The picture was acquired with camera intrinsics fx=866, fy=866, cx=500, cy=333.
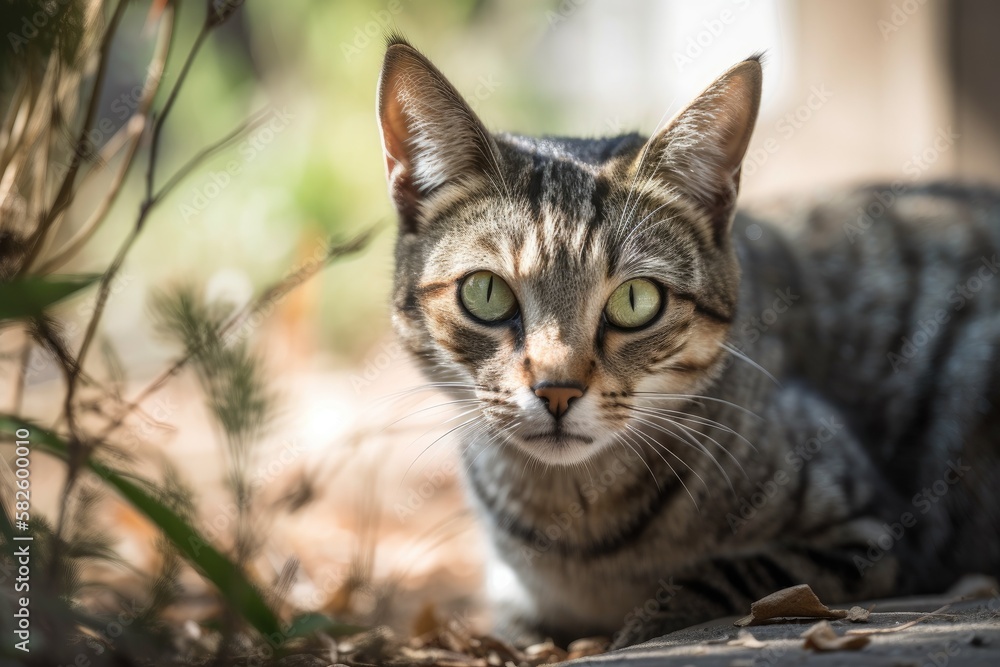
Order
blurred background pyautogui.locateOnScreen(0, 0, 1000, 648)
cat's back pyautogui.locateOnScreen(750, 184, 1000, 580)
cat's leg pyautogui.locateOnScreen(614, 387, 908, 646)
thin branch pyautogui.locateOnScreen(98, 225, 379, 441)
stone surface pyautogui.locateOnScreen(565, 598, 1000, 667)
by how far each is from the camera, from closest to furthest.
A: stone surface pyautogui.locateOnScreen(565, 598, 1000, 667), thin branch pyautogui.locateOnScreen(98, 225, 379, 441), cat's leg pyautogui.locateOnScreen(614, 387, 908, 646), cat's back pyautogui.locateOnScreen(750, 184, 1000, 580), blurred background pyautogui.locateOnScreen(0, 0, 1000, 648)

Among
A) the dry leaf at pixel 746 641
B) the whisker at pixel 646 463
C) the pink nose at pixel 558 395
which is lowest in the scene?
the dry leaf at pixel 746 641

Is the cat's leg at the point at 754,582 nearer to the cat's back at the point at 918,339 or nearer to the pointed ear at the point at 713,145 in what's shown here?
the cat's back at the point at 918,339

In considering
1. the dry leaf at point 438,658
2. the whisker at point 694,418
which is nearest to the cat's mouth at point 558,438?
the whisker at point 694,418

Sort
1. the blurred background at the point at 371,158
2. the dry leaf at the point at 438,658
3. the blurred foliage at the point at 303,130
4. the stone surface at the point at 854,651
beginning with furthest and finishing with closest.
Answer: the blurred foliage at the point at 303,130 → the blurred background at the point at 371,158 → the dry leaf at the point at 438,658 → the stone surface at the point at 854,651

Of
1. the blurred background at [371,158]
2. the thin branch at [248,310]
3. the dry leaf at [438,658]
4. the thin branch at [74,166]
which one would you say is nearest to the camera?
the thin branch at [248,310]

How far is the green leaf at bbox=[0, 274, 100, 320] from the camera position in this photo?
1.62 metres

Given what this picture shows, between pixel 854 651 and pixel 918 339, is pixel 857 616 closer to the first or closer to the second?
pixel 854 651

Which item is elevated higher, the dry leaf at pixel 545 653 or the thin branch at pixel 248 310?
the thin branch at pixel 248 310

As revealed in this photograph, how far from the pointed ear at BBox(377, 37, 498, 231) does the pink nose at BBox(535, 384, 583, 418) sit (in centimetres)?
71

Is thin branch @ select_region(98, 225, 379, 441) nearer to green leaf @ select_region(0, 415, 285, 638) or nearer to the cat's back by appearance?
green leaf @ select_region(0, 415, 285, 638)

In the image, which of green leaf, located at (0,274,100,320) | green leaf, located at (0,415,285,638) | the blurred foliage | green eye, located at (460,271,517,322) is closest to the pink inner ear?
green eye, located at (460,271,517,322)

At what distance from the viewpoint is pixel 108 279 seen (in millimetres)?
1899

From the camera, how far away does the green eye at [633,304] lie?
219 centimetres

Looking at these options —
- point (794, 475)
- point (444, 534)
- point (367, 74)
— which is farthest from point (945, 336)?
point (367, 74)
